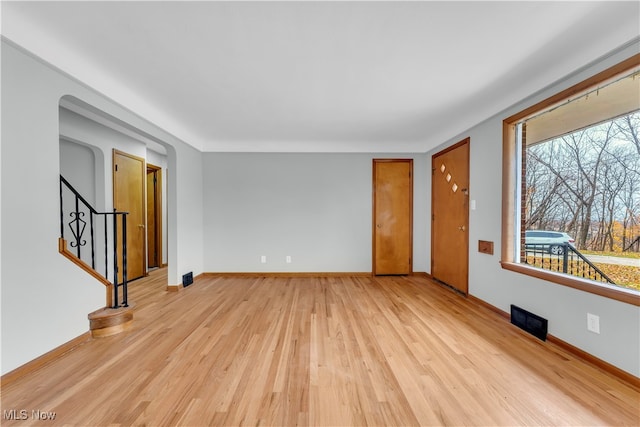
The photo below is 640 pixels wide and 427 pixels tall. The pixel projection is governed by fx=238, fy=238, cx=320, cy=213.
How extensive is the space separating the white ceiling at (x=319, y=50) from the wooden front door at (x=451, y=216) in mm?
690

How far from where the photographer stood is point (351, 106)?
9.46 feet

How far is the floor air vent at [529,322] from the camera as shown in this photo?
215 centimetres

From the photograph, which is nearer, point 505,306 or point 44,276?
point 44,276

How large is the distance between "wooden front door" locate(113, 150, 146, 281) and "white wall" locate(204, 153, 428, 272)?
3.78ft

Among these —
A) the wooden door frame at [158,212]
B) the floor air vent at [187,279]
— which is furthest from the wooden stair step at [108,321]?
the wooden door frame at [158,212]

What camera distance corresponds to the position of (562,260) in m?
2.21

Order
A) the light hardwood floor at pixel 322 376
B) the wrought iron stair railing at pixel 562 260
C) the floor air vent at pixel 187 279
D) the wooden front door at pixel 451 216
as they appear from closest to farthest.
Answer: the light hardwood floor at pixel 322 376 < the wrought iron stair railing at pixel 562 260 < the wooden front door at pixel 451 216 < the floor air vent at pixel 187 279

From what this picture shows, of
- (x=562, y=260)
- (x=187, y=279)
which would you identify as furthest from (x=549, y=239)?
(x=187, y=279)

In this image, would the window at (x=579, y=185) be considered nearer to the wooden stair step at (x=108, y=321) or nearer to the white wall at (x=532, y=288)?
the white wall at (x=532, y=288)

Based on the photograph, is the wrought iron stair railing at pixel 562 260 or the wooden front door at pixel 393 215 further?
the wooden front door at pixel 393 215

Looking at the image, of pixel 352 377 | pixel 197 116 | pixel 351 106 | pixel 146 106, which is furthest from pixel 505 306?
pixel 146 106

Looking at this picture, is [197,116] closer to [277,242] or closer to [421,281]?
[277,242]

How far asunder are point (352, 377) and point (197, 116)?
3.45m

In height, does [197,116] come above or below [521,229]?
above
